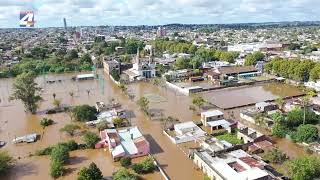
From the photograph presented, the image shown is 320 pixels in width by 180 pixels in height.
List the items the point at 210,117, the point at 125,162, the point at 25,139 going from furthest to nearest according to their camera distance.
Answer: the point at 210,117 → the point at 25,139 → the point at 125,162

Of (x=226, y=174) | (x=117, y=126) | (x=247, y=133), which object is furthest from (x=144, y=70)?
(x=226, y=174)

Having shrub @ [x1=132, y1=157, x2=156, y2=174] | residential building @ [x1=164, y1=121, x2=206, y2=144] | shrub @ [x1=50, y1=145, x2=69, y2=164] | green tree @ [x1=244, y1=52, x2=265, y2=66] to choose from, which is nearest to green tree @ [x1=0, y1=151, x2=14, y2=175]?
shrub @ [x1=50, y1=145, x2=69, y2=164]

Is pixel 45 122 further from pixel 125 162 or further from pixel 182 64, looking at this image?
pixel 182 64

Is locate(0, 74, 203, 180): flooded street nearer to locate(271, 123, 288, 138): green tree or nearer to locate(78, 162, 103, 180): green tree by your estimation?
locate(78, 162, 103, 180): green tree

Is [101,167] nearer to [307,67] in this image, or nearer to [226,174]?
[226,174]

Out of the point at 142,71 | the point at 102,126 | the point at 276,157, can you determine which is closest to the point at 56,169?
the point at 102,126

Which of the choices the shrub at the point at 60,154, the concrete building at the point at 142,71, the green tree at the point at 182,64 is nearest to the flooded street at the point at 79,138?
the shrub at the point at 60,154

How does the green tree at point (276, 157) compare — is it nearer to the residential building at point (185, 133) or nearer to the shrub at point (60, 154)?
the residential building at point (185, 133)
